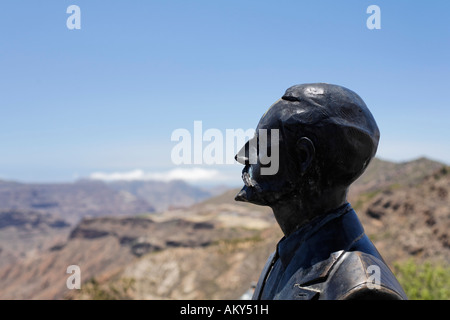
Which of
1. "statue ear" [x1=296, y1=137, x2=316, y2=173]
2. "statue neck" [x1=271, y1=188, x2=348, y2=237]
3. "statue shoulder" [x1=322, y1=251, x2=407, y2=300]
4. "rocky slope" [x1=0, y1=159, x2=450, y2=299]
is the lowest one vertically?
"rocky slope" [x1=0, y1=159, x2=450, y2=299]

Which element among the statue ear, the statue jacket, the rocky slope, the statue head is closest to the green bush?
the rocky slope

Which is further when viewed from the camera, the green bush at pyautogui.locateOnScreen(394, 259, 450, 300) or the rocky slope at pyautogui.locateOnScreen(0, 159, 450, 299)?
the rocky slope at pyautogui.locateOnScreen(0, 159, 450, 299)

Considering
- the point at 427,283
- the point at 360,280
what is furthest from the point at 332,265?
the point at 427,283

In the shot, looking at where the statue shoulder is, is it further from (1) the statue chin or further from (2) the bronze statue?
(1) the statue chin

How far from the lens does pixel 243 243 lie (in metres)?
44.2

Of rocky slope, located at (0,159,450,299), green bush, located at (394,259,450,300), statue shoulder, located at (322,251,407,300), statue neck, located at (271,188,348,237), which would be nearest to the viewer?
statue shoulder, located at (322,251,407,300)

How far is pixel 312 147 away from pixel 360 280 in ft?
2.85

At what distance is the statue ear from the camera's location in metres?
2.93

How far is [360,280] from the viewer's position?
2.59 m

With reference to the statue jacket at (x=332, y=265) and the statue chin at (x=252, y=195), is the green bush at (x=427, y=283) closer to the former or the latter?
the statue jacket at (x=332, y=265)

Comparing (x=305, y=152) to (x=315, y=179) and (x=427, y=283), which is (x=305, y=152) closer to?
(x=315, y=179)

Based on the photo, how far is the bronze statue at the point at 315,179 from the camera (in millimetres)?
2844

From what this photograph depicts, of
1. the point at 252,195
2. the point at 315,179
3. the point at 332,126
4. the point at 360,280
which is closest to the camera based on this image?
the point at 360,280
